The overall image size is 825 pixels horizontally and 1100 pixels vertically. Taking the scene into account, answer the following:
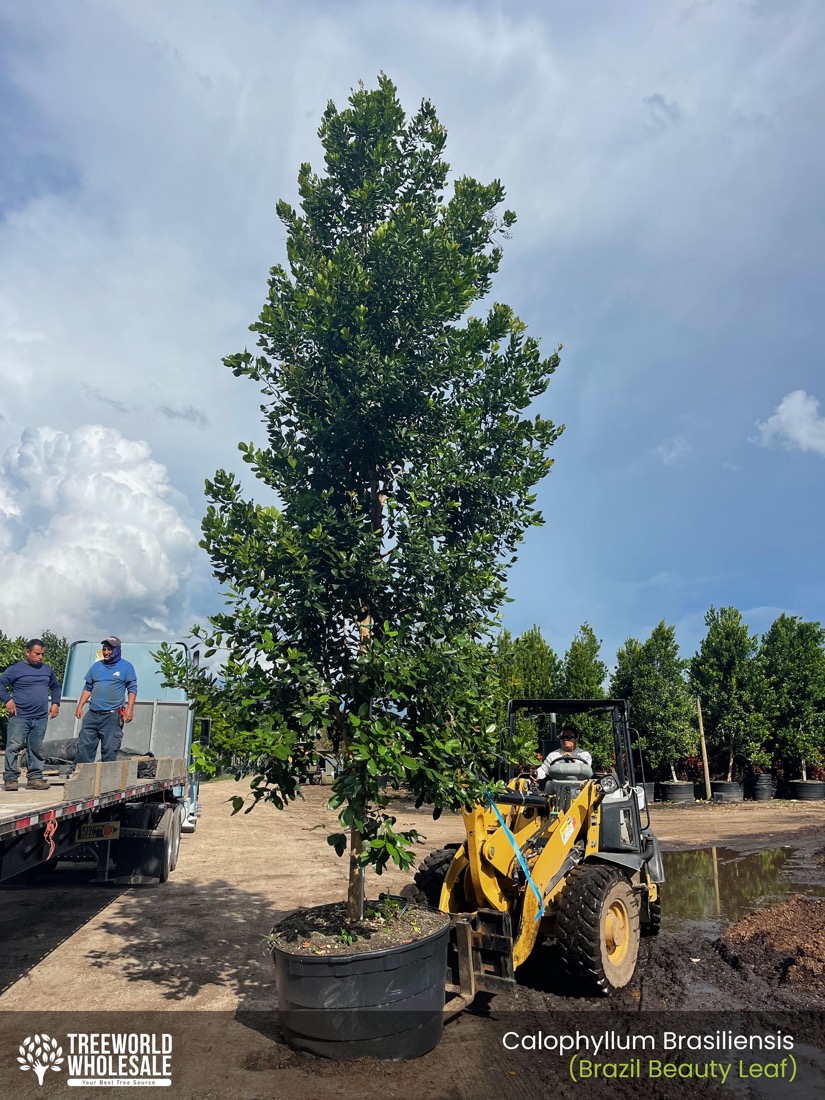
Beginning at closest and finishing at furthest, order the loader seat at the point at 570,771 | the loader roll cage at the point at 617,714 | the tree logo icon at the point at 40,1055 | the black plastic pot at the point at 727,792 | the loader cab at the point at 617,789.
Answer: the tree logo icon at the point at 40,1055 < the loader cab at the point at 617,789 < the loader seat at the point at 570,771 < the loader roll cage at the point at 617,714 < the black plastic pot at the point at 727,792

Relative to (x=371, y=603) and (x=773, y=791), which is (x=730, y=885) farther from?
(x=773, y=791)

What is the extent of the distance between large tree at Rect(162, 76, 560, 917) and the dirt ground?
35.2 inches

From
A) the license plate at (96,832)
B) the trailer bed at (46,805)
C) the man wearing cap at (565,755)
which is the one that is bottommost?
the license plate at (96,832)

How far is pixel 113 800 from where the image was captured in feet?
26.3

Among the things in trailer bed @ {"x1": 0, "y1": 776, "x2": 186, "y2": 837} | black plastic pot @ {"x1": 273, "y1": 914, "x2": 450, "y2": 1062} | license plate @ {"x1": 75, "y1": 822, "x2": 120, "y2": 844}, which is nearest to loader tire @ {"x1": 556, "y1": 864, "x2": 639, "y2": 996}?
black plastic pot @ {"x1": 273, "y1": 914, "x2": 450, "y2": 1062}

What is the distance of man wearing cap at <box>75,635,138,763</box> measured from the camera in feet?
29.6

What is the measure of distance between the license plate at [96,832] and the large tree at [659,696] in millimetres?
19835

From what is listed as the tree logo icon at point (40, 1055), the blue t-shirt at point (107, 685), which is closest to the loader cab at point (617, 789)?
the tree logo icon at point (40, 1055)

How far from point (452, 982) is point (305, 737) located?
2.75m

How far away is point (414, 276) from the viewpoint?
9.46 meters

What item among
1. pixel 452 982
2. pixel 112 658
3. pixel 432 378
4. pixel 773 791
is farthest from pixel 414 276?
pixel 773 791

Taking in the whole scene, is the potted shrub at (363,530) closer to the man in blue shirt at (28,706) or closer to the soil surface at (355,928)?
the soil surface at (355,928)

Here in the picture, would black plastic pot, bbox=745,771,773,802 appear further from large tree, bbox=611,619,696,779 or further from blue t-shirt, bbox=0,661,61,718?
blue t-shirt, bbox=0,661,61,718

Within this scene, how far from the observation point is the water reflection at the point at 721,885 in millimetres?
10375
